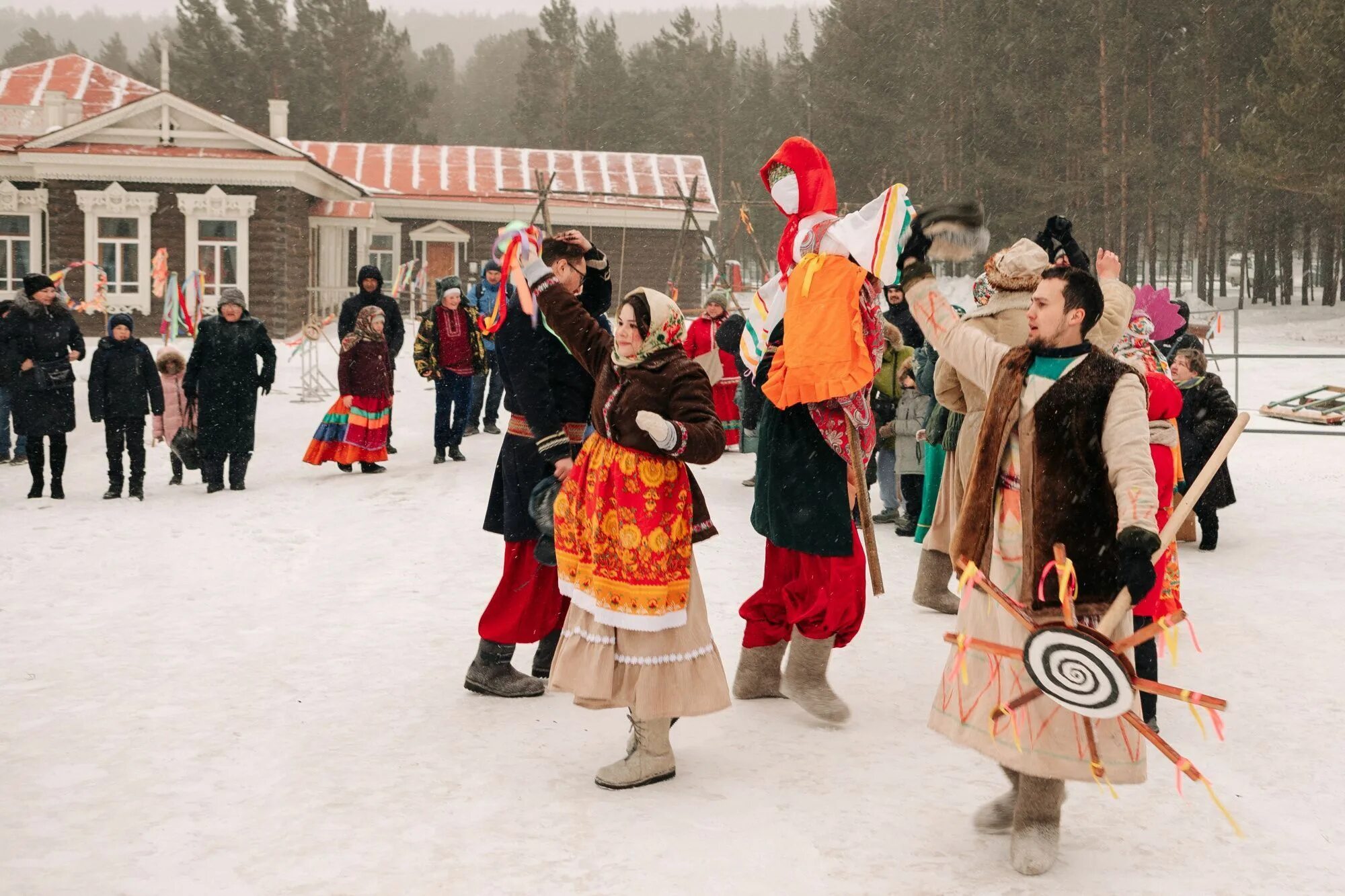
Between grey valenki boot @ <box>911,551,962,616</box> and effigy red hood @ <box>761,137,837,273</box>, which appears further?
grey valenki boot @ <box>911,551,962,616</box>

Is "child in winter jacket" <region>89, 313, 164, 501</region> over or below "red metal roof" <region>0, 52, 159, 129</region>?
below

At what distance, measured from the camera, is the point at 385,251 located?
101 ft

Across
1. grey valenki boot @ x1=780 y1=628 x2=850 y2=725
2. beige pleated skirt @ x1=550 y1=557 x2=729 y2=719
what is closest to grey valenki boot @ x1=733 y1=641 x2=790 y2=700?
grey valenki boot @ x1=780 y1=628 x2=850 y2=725

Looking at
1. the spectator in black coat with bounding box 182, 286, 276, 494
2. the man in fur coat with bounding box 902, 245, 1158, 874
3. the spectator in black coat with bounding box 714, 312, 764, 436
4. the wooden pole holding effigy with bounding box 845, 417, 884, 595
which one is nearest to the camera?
the man in fur coat with bounding box 902, 245, 1158, 874

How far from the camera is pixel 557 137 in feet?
178

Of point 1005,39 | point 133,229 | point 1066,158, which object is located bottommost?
point 133,229

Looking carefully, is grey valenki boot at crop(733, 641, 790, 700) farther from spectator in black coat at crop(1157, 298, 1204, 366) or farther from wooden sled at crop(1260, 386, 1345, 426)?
wooden sled at crop(1260, 386, 1345, 426)

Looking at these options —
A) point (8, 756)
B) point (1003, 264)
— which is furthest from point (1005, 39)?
point (8, 756)

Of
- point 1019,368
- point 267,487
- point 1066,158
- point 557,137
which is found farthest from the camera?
point 557,137

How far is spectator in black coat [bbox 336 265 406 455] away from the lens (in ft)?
Result: 36.7

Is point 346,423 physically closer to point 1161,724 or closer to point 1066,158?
point 1161,724

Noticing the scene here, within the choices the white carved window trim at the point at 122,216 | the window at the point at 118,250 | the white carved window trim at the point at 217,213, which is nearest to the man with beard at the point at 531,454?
the white carved window trim at the point at 217,213

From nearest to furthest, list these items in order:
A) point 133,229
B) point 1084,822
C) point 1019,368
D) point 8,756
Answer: point 1019,368 < point 1084,822 < point 8,756 < point 133,229

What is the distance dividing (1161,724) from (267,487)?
7.63 meters
